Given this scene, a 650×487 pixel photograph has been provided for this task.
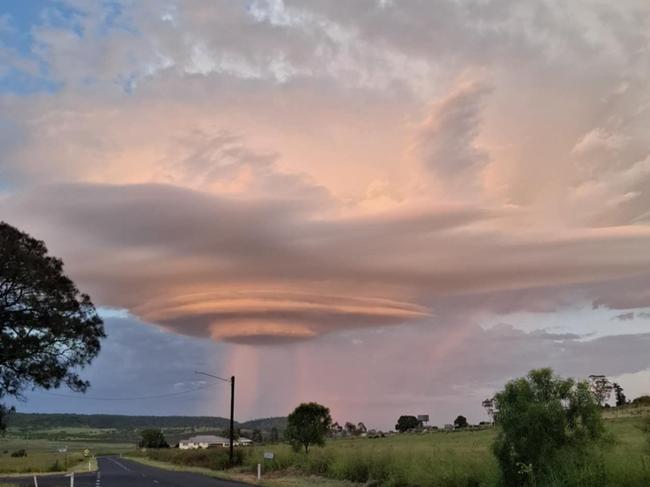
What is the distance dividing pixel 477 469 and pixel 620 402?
12414 centimetres

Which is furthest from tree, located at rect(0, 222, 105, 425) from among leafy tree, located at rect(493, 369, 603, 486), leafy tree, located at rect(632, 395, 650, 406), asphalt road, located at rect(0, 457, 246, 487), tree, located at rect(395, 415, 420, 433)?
tree, located at rect(395, 415, 420, 433)

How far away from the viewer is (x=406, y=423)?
196m

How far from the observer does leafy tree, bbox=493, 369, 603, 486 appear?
2472cm

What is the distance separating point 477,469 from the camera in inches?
1214

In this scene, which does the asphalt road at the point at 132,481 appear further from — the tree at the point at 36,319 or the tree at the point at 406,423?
the tree at the point at 406,423

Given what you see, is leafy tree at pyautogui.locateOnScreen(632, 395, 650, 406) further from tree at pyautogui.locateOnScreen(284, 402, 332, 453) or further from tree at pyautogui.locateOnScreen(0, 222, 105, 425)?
tree at pyautogui.locateOnScreen(0, 222, 105, 425)

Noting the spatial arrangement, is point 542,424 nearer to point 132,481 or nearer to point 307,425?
point 132,481

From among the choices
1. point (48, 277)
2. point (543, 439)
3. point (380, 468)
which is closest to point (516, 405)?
point (543, 439)

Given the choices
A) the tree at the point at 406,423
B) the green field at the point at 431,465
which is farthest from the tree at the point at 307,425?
the tree at the point at 406,423

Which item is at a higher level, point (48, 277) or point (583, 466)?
point (48, 277)

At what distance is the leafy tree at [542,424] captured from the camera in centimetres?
2472

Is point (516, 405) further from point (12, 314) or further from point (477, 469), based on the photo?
point (12, 314)

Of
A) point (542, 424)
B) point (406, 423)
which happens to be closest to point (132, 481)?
point (542, 424)

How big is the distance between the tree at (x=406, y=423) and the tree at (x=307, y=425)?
126794 millimetres
